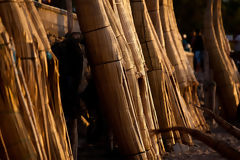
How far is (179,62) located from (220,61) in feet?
7.63

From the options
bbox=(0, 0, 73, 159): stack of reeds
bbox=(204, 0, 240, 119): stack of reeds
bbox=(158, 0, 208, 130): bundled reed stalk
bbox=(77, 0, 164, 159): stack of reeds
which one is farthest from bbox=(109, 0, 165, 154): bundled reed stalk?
bbox=(204, 0, 240, 119): stack of reeds

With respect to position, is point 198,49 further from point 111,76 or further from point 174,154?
point 111,76

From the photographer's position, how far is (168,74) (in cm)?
651

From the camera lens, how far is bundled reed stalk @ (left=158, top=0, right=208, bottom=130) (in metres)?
7.52

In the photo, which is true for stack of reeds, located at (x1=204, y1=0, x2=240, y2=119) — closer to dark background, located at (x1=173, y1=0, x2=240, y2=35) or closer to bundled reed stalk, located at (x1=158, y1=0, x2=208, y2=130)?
bundled reed stalk, located at (x1=158, y1=0, x2=208, y2=130)

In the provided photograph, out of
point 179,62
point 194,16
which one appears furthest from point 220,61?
point 194,16

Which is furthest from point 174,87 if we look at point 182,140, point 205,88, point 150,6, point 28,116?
point 28,116

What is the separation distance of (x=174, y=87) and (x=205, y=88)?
9.47ft

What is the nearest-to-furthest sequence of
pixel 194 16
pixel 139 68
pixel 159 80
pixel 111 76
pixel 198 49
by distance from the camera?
pixel 111 76 → pixel 139 68 → pixel 159 80 → pixel 198 49 → pixel 194 16

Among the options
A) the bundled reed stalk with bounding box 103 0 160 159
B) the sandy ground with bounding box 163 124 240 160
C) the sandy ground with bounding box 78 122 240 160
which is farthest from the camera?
the sandy ground with bounding box 163 124 240 160

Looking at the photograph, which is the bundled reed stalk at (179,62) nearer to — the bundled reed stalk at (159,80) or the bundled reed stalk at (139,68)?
the bundled reed stalk at (159,80)

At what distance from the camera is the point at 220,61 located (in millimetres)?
9703

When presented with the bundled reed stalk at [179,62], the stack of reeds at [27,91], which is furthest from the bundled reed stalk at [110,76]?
the bundled reed stalk at [179,62]

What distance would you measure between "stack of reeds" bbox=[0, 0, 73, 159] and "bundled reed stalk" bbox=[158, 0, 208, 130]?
12.3ft
